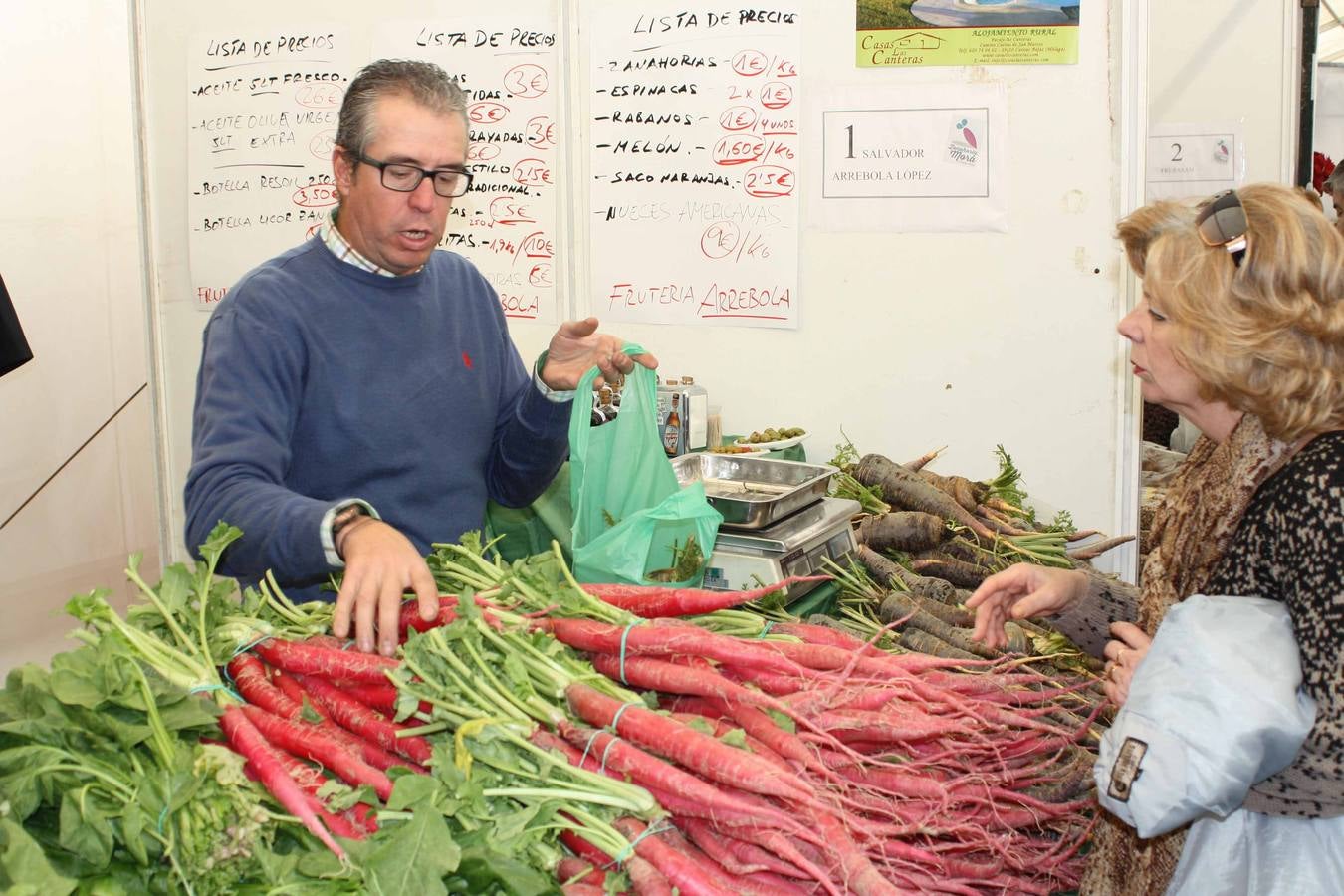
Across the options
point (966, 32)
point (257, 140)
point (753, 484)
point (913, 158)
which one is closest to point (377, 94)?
point (753, 484)

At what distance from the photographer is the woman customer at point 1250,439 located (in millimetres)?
1416

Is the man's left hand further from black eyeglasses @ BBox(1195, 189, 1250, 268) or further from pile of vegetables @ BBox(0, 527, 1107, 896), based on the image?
black eyeglasses @ BBox(1195, 189, 1250, 268)

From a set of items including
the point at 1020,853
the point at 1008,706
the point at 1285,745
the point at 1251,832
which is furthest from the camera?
the point at 1008,706

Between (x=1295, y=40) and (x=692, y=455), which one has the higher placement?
(x=1295, y=40)

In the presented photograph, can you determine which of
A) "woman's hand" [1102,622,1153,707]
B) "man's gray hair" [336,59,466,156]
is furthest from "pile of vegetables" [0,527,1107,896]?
"man's gray hair" [336,59,466,156]

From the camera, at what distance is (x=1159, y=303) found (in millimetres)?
1693

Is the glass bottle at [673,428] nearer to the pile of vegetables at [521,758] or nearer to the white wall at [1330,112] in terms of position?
the pile of vegetables at [521,758]

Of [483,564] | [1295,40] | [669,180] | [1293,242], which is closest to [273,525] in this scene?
[483,564]

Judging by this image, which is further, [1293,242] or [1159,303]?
[1159,303]

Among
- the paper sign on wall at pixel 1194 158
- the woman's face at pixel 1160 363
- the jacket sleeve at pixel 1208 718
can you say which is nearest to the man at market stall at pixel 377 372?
the woman's face at pixel 1160 363

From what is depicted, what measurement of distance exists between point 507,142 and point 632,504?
2045 millimetres

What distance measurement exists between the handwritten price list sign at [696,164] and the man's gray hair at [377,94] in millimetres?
1705

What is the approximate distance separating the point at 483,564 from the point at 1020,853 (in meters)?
1.01

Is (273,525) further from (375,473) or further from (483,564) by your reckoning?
(375,473)
